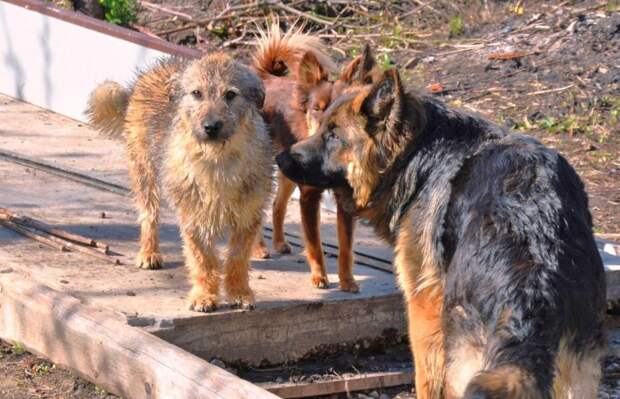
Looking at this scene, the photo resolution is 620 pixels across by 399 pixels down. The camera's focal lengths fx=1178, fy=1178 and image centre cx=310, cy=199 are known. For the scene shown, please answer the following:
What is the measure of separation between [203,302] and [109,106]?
2.34 m

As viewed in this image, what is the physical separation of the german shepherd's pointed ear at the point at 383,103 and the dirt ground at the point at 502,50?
3.77 m

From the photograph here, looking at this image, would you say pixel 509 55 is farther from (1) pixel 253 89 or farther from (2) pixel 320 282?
(1) pixel 253 89

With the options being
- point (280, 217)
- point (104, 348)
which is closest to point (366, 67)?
point (280, 217)

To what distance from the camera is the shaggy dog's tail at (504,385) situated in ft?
16.0

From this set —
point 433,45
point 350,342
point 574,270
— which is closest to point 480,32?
point 433,45

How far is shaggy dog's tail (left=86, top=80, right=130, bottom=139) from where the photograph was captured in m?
8.77

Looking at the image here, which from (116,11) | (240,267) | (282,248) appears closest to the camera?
(240,267)

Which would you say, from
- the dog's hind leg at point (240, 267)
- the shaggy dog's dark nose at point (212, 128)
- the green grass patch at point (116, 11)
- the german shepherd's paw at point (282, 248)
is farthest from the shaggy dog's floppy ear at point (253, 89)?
the green grass patch at point (116, 11)

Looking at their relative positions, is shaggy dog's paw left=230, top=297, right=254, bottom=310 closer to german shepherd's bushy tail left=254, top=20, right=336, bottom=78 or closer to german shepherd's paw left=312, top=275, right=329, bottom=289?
german shepherd's paw left=312, top=275, right=329, bottom=289

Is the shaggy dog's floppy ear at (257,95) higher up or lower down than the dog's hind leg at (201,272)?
higher up

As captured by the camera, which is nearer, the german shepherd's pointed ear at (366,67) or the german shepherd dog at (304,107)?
the german shepherd's pointed ear at (366,67)

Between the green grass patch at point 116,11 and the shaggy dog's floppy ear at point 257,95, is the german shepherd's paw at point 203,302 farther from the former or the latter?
the green grass patch at point 116,11

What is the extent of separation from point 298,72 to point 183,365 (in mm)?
2772

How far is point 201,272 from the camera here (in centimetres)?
724
